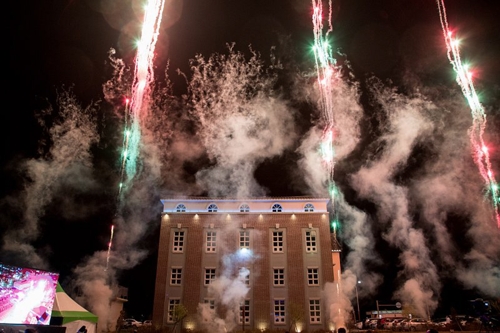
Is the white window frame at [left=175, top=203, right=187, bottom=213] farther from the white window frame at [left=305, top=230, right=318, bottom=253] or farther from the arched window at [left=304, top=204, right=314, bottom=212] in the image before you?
the white window frame at [left=305, top=230, right=318, bottom=253]

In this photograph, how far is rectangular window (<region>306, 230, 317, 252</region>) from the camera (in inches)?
1001

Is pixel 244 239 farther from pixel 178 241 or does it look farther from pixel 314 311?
pixel 314 311

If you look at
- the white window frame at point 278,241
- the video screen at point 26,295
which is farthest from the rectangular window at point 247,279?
the video screen at point 26,295

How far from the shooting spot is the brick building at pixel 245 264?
23797 millimetres

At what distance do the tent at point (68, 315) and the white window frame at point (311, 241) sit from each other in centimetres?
1390

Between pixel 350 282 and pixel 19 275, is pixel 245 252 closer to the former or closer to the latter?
pixel 350 282

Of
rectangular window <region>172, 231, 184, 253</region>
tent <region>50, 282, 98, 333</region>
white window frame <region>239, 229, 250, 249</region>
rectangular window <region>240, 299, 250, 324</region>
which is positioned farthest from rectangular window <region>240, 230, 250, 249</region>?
tent <region>50, 282, 98, 333</region>

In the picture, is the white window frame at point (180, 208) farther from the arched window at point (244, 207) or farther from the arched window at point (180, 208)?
the arched window at point (244, 207)

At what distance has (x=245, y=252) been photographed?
25453 mm

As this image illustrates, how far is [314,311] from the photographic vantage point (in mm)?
23906

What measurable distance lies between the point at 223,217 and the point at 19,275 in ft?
46.6

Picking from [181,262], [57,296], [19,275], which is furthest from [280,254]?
[19,275]

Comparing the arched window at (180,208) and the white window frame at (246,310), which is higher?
the arched window at (180,208)

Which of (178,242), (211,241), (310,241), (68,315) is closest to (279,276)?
(310,241)
